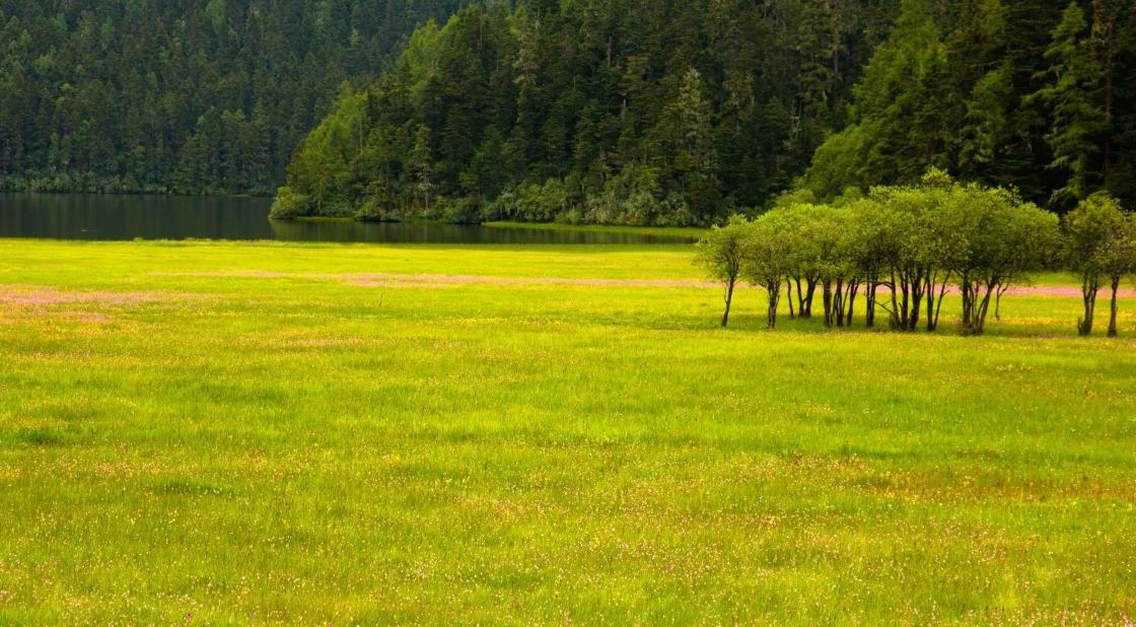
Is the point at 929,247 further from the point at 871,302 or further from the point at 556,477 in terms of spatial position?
the point at 556,477

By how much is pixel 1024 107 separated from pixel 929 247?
6619 centimetres

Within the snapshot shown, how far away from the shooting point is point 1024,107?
10238 centimetres

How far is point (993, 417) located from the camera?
25.4 m

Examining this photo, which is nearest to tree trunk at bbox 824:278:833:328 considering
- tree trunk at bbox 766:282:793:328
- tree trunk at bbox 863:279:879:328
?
tree trunk at bbox 863:279:879:328

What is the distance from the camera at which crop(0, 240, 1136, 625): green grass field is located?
12.3m

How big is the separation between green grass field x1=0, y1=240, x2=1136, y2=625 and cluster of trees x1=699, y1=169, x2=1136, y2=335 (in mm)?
7466

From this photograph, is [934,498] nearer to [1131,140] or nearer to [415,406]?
[415,406]

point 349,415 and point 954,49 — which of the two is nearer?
point 349,415

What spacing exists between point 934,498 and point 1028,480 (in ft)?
9.43

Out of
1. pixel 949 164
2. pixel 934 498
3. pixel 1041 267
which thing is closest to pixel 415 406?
pixel 934 498

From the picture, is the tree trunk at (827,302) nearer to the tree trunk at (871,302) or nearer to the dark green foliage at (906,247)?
the dark green foliage at (906,247)

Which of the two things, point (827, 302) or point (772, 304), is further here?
point (827, 302)

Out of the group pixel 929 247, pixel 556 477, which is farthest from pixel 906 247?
pixel 556 477

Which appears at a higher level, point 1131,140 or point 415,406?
point 1131,140
